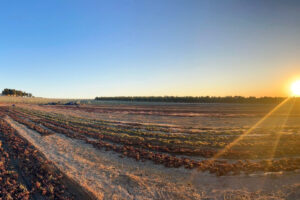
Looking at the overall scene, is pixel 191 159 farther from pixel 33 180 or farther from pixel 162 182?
pixel 33 180

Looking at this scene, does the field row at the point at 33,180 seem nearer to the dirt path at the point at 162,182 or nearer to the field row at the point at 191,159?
the dirt path at the point at 162,182

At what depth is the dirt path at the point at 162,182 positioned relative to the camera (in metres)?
5.82

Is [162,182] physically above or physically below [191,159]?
below

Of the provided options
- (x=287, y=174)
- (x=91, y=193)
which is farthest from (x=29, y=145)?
(x=287, y=174)

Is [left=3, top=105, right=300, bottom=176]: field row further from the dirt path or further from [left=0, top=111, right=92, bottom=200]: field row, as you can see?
[left=0, top=111, right=92, bottom=200]: field row

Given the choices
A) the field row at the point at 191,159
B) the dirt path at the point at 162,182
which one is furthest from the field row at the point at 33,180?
the field row at the point at 191,159

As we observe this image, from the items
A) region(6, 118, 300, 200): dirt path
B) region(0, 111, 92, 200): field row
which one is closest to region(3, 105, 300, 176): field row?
region(6, 118, 300, 200): dirt path

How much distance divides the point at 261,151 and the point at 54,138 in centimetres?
1656

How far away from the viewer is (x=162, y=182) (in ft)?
21.9

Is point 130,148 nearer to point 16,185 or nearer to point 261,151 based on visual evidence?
point 16,185

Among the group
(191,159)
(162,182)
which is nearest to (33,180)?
(162,182)

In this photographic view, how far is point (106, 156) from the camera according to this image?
9625mm

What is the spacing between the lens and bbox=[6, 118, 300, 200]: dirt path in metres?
5.82

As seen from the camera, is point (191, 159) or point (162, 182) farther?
point (191, 159)
